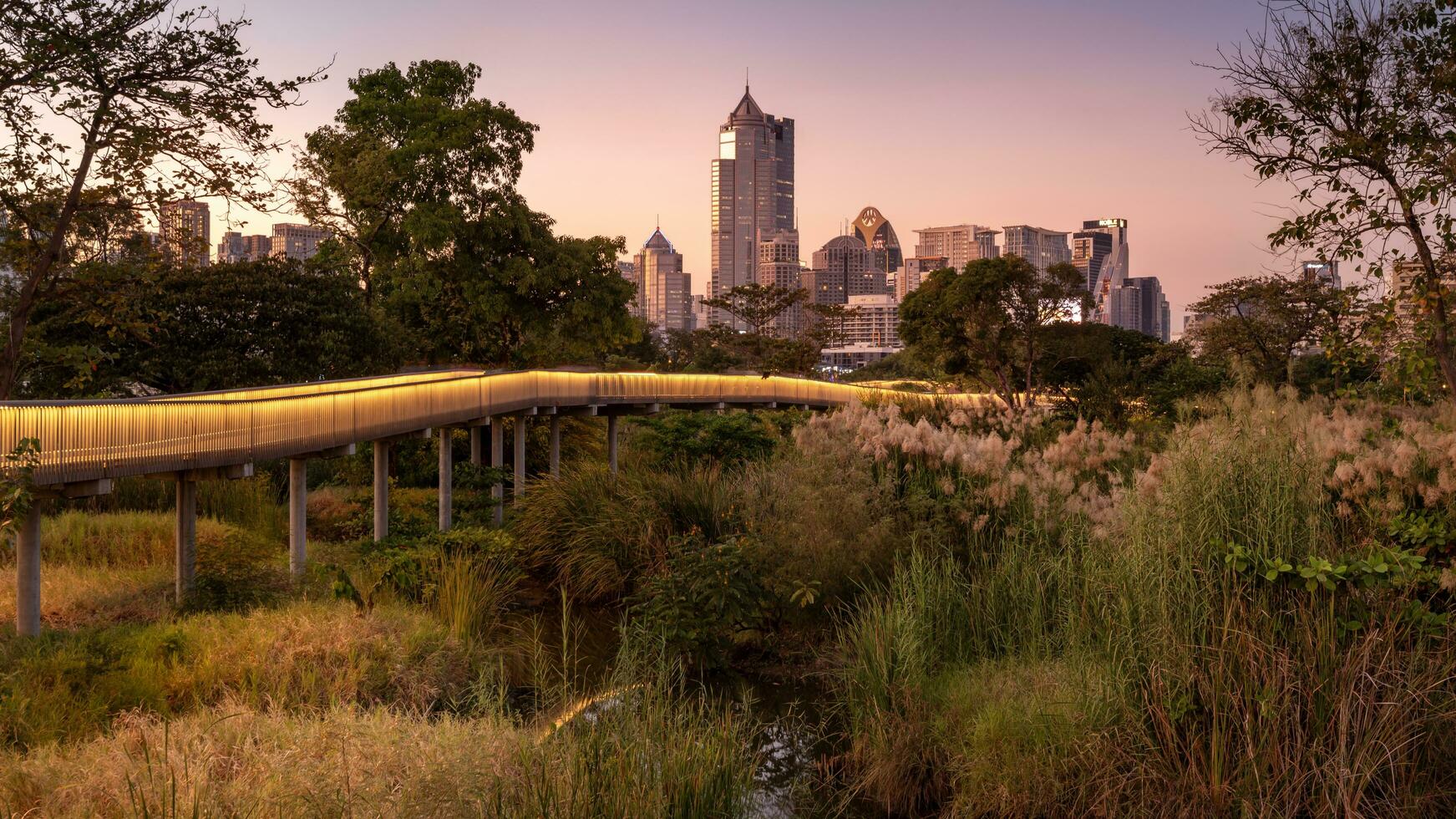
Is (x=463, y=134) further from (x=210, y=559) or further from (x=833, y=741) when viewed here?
(x=833, y=741)

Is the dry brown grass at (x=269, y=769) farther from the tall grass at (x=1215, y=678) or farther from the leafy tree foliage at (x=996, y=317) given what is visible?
the leafy tree foliage at (x=996, y=317)

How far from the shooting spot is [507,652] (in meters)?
11.9

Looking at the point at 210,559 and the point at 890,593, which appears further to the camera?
the point at 210,559

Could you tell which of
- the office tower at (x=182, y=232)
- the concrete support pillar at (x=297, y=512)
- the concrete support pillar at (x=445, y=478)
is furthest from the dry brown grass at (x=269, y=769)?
the concrete support pillar at (x=445, y=478)

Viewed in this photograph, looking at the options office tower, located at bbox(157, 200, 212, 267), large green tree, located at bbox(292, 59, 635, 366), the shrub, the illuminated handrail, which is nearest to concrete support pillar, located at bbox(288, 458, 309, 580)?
the illuminated handrail

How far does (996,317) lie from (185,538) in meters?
34.6

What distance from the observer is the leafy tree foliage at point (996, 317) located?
4216cm

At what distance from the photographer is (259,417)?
12867mm

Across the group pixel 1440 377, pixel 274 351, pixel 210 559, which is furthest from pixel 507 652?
pixel 274 351

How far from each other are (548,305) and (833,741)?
85.4 feet

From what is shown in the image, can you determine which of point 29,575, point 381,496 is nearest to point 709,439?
point 381,496

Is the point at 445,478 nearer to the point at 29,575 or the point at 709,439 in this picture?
the point at 709,439

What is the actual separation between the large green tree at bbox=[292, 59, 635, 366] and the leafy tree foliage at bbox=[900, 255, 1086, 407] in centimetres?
1594

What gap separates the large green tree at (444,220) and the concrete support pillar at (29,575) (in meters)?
20.6
